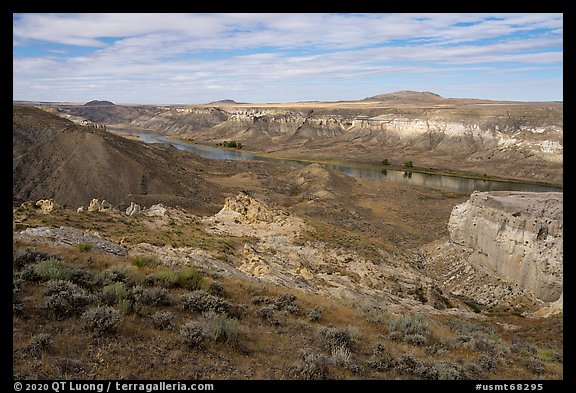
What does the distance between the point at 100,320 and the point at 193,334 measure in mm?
1481

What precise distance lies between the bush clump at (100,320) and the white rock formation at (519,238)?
68.4 ft

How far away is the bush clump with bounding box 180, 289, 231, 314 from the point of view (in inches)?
301

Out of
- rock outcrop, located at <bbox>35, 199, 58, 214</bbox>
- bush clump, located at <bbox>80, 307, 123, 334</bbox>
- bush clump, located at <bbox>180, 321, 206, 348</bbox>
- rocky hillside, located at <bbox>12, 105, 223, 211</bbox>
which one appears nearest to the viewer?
bush clump, located at <bbox>80, 307, 123, 334</bbox>

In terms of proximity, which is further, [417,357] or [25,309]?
[417,357]

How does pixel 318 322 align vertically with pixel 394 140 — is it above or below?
below

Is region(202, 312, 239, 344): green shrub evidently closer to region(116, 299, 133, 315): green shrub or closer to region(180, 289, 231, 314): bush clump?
region(180, 289, 231, 314): bush clump

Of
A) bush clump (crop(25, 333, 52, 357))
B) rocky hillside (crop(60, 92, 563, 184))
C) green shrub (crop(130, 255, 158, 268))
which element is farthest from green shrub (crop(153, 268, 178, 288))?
rocky hillside (crop(60, 92, 563, 184))

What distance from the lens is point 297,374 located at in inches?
227

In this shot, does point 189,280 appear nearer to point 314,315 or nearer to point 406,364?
point 314,315

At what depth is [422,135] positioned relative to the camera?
105438 millimetres

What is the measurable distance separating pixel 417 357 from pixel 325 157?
8992cm

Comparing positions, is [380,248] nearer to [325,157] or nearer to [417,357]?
[417,357]

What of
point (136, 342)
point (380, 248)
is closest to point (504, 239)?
point (380, 248)
